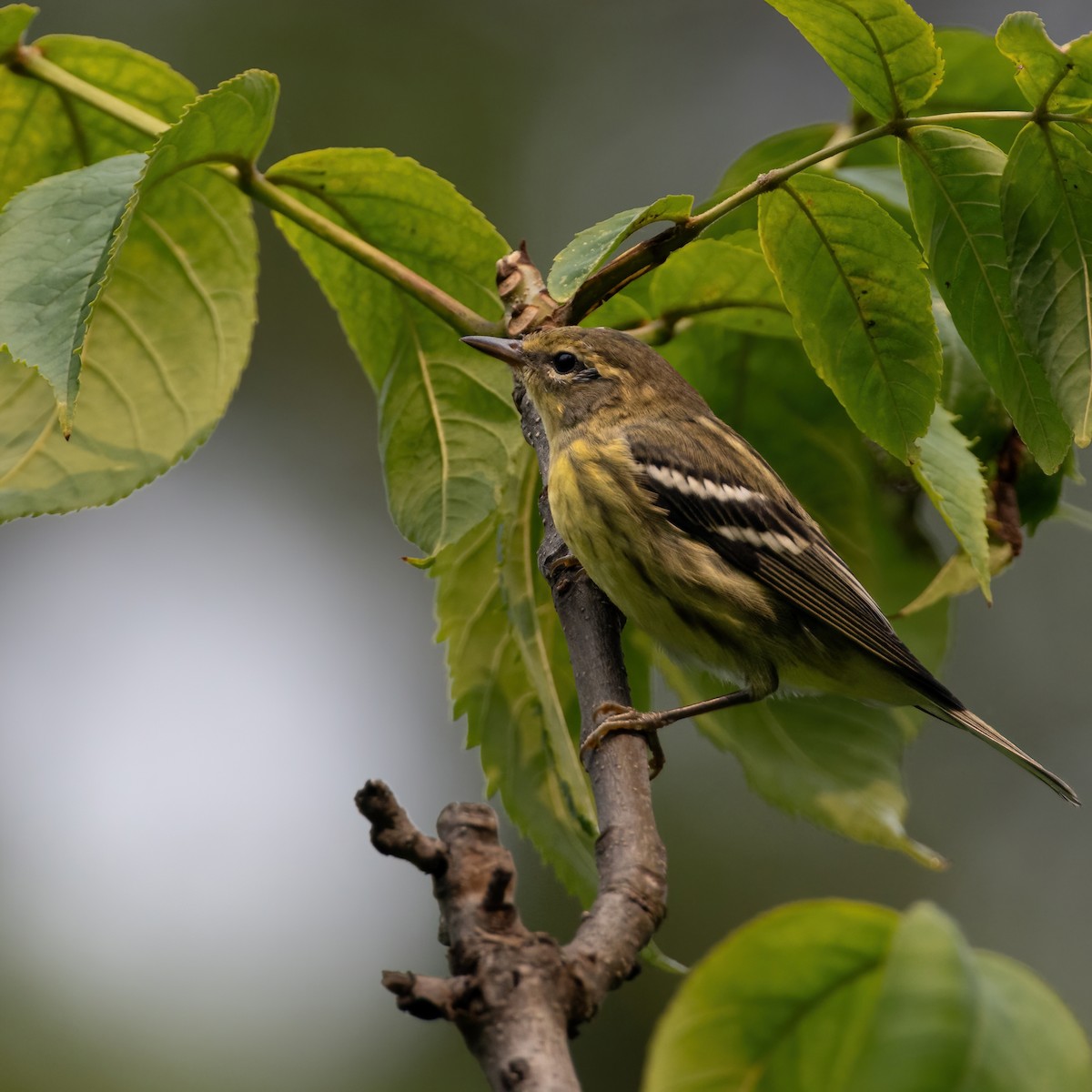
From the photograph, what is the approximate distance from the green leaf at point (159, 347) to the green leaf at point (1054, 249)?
1.29 metres

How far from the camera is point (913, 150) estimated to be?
200 centimetres

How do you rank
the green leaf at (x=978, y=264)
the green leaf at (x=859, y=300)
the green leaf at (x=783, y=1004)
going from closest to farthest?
the green leaf at (x=783, y=1004) < the green leaf at (x=978, y=264) < the green leaf at (x=859, y=300)

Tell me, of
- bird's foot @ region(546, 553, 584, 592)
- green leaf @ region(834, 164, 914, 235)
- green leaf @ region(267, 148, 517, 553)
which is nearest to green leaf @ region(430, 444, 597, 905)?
bird's foot @ region(546, 553, 584, 592)

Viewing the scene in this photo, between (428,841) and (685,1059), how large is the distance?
0.39 meters

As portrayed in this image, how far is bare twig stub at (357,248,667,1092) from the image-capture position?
4.03 feet

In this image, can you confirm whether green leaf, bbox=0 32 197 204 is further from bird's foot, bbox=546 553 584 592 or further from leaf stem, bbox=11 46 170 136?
bird's foot, bbox=546 553 584 592

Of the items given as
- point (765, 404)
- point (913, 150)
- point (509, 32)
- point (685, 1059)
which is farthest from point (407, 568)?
point (685, 1059)

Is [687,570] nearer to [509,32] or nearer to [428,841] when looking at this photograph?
[428,841]

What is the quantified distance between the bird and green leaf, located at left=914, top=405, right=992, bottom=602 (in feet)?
1.89

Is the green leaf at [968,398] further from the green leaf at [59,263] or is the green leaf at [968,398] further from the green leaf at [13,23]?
the green leaf at [13,23]

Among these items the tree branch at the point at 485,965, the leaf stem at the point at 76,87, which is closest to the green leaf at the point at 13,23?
the leaf stem at the point at 76,87

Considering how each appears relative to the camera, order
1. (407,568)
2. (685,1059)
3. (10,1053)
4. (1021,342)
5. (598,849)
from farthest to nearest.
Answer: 1. (407,568)
2. (10,1053)
3. (1021,342)
4. (598,849)
5. (685,1059)

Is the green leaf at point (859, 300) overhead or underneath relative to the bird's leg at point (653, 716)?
overhead

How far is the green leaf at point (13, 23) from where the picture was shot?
2338 millimetres
